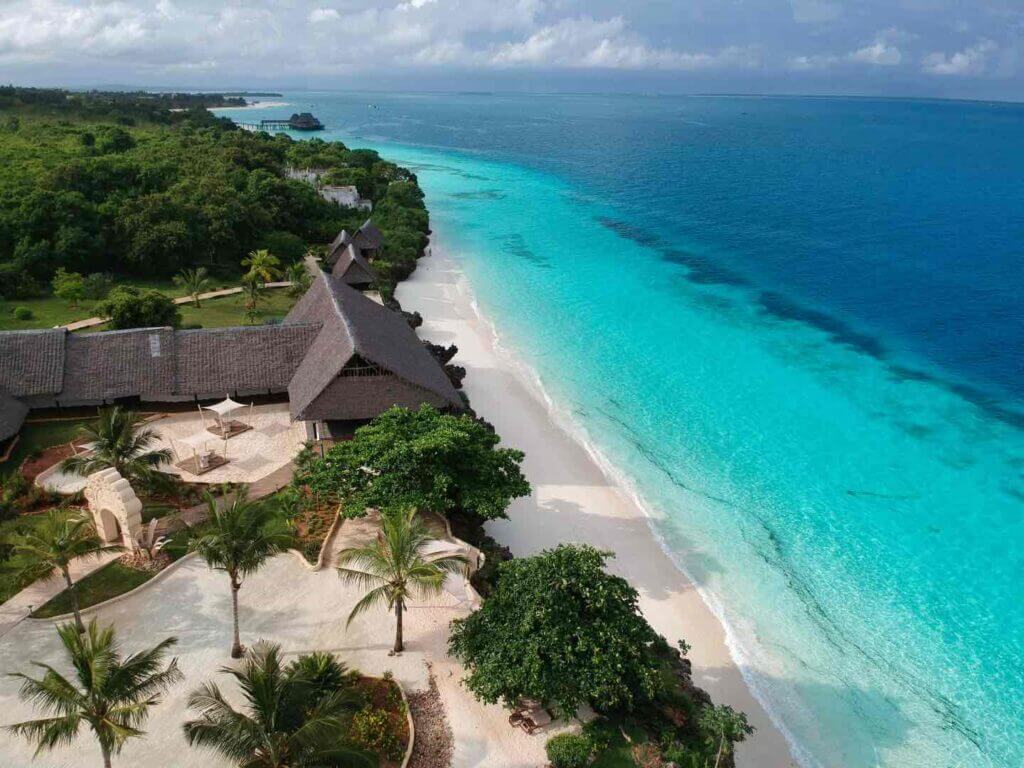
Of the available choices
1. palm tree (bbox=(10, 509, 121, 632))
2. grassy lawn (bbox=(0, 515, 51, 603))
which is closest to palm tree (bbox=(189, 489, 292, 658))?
palm tree (bbox=(10, 509, 121, 632))

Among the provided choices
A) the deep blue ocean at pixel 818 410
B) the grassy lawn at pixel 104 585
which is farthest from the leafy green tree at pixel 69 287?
the grassy lawn at pixel 104 585

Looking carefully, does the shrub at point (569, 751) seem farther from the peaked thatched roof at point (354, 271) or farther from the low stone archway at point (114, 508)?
the peaked thatched roof at point (354, 271)

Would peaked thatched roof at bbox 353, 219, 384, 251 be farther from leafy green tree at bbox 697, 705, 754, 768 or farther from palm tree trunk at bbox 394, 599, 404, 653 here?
leafy green tree at bbox 697, 705, 754, 768

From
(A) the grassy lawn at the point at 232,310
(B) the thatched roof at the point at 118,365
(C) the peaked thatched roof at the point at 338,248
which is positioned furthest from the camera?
(C) the peaked thatched roof at the point at 338,248

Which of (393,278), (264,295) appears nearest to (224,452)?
(264,295)

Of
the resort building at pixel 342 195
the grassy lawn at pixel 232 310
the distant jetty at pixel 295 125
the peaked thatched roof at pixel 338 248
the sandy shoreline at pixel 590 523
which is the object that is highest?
the distant jetty at pixel 295 125

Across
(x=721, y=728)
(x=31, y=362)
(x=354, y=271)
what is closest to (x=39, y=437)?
(x=31, y=362)

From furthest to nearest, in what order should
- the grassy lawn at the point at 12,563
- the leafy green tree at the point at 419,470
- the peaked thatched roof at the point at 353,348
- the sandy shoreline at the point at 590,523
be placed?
the peaked thatched roof at the point at 353,348 → the leafy green tree at the point at 419,470 → the sandy shoreline at the point at 590,523 → the grassy lawn at the point at 12,563
